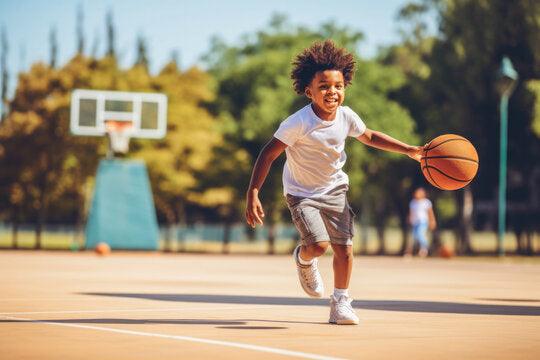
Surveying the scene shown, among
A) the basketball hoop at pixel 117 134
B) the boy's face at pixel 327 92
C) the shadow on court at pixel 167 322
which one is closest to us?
the shadow on court at pixel 167 322

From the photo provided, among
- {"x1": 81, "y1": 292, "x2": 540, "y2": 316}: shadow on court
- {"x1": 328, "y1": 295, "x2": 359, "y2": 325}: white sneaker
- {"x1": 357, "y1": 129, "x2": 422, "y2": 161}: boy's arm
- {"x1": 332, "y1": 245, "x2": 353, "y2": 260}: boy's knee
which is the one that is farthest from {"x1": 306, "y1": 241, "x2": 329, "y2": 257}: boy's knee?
{"x1": 81, "y1": 292, "x2": 540, "y2": 316}: shadow on court

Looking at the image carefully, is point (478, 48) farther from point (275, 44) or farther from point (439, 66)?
point (275, 44)

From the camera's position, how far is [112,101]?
39.6m

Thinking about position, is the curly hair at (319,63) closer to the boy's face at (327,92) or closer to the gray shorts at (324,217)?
the boy's face at (327,92)

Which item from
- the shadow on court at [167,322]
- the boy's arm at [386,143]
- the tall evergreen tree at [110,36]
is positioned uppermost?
the tall evergreen tree at [110,36]

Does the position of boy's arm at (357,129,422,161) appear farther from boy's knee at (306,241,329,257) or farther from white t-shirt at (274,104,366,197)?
boy's knee at (306,241,329,257)

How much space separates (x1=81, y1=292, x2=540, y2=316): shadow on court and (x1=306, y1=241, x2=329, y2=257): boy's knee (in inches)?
83.5

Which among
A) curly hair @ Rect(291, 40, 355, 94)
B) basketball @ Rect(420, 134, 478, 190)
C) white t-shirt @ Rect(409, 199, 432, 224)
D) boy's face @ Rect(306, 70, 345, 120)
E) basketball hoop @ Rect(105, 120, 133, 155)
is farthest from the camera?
basketball hoop @ Rect(105, 120, 133, 155)

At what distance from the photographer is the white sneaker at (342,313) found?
31.2 ft

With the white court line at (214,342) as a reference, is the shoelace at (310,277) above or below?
above

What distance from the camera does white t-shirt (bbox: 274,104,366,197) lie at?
962 cm

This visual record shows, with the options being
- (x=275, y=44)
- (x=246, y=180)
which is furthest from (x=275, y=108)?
(x=275, y=44)

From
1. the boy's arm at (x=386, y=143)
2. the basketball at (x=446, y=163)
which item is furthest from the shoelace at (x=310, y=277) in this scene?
the basketball at (x=446, y=163)

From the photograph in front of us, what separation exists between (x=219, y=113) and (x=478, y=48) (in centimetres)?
2305
